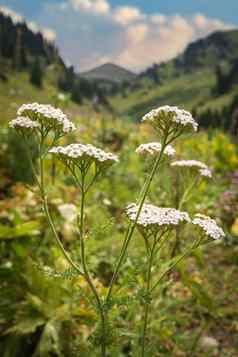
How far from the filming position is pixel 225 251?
6.64 metres

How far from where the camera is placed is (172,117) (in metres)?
1.91

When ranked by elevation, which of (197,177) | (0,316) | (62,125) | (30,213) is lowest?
(0,316)

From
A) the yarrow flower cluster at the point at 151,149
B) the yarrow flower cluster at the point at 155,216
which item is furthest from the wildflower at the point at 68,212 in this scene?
the yarrow flower cluster at the point at 155,216

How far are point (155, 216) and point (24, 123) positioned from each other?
713mm

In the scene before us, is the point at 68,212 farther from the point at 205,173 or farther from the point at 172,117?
the point at 172,117

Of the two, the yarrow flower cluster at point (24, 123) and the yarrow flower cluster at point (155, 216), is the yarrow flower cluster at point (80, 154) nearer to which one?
the yarrow flower cluster at point (24, 123)

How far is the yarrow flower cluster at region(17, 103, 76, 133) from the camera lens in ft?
6.32

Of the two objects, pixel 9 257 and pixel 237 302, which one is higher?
pixel 9 257

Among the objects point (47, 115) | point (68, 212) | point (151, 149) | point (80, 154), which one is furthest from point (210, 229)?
point (68, 212)

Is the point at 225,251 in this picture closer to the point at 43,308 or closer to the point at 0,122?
the point at 43,308

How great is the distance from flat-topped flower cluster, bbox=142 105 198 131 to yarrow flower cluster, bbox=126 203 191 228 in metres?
0.41

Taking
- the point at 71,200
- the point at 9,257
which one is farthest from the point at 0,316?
the point at 71,200

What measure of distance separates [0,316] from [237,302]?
2834 mm

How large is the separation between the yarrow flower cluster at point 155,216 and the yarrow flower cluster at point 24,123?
0.57 m
